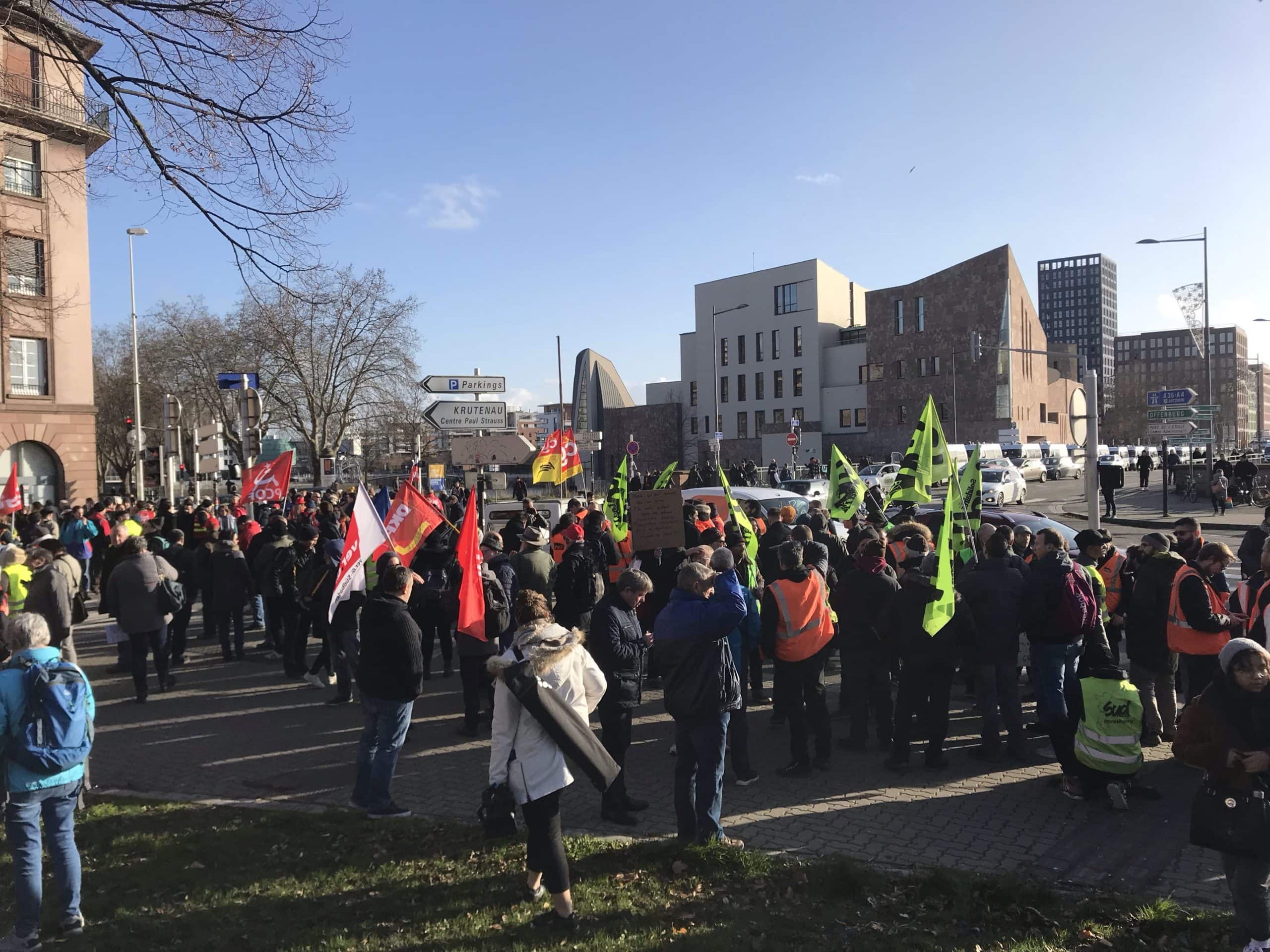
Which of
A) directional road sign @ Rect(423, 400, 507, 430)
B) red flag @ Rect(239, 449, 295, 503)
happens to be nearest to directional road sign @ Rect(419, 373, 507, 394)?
directional road sign @ Rect(423, 400, 507, 430)

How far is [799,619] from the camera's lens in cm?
694

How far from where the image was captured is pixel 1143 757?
6.98m

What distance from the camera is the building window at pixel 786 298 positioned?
6919cm

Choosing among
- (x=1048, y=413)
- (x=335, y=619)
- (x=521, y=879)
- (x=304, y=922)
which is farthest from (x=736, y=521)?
(x=1048, y=413)

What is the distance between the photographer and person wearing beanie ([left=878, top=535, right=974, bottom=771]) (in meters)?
6.85

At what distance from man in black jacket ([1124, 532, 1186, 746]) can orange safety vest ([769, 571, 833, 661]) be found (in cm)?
256

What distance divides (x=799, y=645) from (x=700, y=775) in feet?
6.00

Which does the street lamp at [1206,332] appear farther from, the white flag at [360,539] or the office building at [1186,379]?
the white flag at [360,539]

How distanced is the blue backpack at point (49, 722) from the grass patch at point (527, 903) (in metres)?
0.98

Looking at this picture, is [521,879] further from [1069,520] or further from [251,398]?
[1069,520]

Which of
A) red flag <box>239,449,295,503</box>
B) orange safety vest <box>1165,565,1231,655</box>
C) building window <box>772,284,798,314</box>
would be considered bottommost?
orange safety vest <box>1165,565,1231,655</box>

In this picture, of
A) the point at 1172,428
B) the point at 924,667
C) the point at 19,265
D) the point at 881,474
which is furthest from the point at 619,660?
the point at 881,474

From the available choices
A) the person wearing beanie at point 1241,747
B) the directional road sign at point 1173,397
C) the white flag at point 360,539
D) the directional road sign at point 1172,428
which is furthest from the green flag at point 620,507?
the directional road sign at point 1172,428

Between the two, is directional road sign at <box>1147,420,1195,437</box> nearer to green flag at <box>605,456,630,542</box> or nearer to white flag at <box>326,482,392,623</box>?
green flag at <box>605,456,630,542</box>
